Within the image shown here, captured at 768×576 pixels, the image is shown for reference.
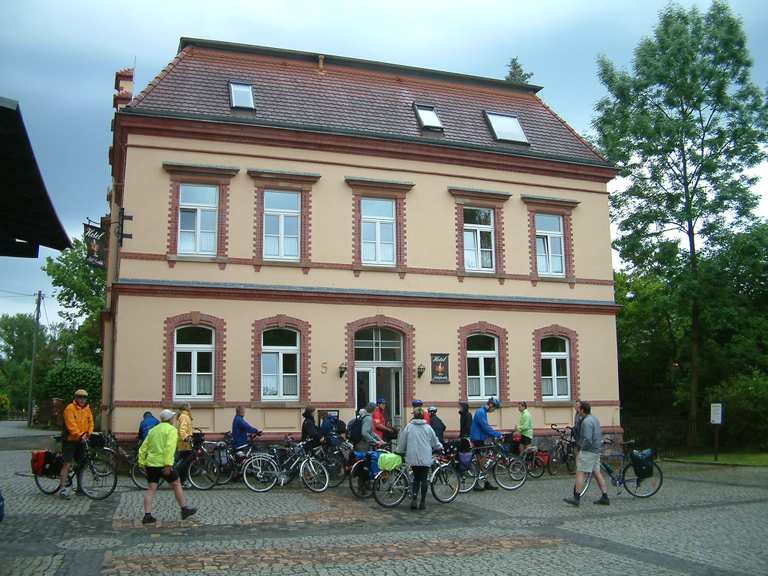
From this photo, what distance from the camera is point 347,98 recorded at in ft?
79.4

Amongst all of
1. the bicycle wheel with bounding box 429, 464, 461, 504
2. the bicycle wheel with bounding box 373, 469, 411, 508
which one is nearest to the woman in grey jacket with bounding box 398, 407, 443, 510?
the bicycle wheel with bounding box 373, 469, 411, 508

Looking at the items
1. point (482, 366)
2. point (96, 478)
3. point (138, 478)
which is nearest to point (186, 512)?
point (96, 478)

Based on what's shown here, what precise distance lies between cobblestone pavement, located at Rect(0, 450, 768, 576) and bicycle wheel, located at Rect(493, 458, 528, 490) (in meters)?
0.70

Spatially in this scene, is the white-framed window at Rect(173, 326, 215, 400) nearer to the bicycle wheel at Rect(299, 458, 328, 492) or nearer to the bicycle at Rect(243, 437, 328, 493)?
the bicycle at Rect(243, 437, 328, 493)

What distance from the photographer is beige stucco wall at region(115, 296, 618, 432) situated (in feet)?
64.2

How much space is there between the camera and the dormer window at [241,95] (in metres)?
22.1

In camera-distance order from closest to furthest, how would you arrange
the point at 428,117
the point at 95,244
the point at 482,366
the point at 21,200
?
the point at 21,200 → the point at 95,244 → the point at 482,366 → the point at 428,117

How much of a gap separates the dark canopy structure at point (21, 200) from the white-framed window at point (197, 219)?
431 inches

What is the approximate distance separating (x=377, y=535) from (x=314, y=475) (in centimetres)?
487

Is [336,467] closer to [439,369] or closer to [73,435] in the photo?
[73,435]

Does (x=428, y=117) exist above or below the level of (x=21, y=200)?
above

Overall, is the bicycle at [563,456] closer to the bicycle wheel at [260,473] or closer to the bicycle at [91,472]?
the bicycle wheel at [260,473]

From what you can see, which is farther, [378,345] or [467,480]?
[378,345]

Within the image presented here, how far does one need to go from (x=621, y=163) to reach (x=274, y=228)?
16.1 meters
